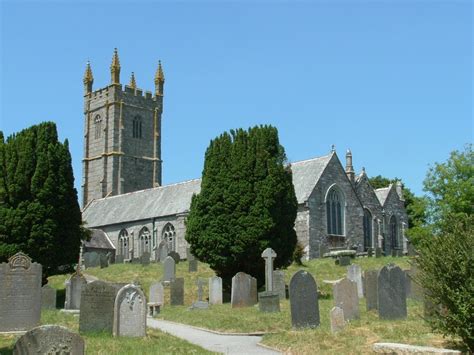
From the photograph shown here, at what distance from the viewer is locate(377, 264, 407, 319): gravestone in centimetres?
1647

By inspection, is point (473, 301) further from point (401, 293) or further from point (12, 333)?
point (12, 333)

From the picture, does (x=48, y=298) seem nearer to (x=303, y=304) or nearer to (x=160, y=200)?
(x=303, y=304)

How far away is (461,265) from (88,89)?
6640cm

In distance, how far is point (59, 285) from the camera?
31203mm

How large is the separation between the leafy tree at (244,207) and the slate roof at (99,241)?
24.8 meters

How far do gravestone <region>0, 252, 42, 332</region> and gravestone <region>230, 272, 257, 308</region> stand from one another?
7.75 metres

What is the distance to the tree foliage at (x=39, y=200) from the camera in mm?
26031

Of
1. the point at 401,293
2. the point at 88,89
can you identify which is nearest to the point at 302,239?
the point at 401,293

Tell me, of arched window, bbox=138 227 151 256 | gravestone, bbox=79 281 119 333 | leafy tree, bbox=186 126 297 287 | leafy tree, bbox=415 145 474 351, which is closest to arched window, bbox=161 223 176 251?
arched window, bbox=138 227 151 256

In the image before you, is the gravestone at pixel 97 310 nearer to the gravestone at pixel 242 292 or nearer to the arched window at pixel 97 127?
the gravestone at pixel 242 292

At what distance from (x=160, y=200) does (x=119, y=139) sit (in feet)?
54.6

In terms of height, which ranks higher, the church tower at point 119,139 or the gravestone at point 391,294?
the church tower at point 119,139

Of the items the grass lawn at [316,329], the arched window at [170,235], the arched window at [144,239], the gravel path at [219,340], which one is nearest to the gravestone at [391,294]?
the grass lawn at [316,329]

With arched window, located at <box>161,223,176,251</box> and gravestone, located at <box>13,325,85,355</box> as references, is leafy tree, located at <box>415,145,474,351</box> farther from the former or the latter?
arched window, located at <box>161,223,176,251</box>
